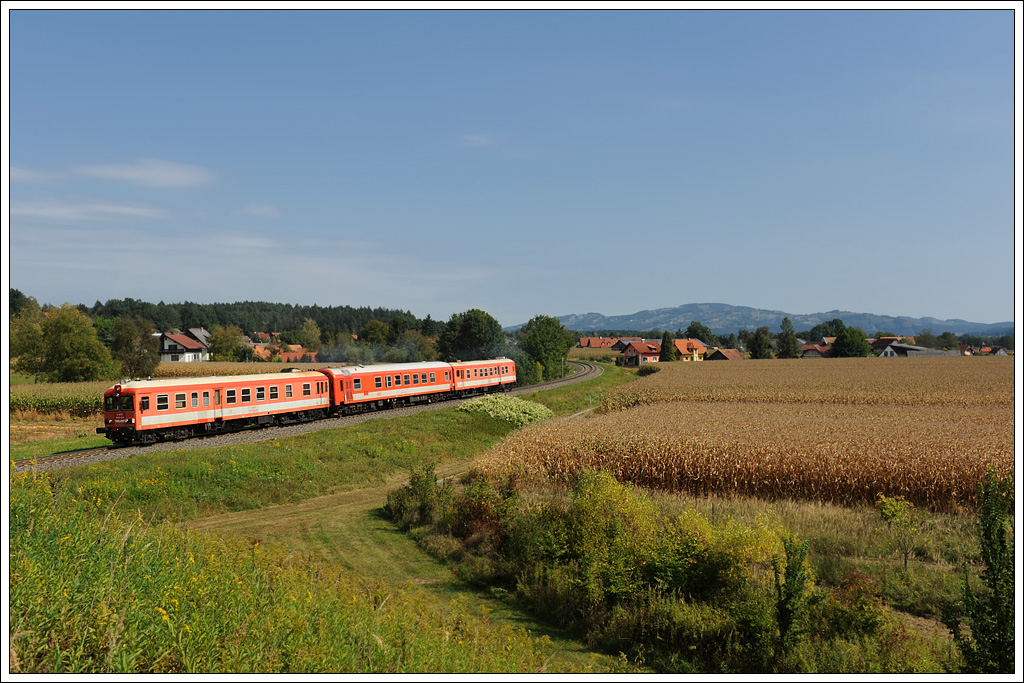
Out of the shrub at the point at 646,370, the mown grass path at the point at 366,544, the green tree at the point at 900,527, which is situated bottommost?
the mown grass path at the point at 366,544

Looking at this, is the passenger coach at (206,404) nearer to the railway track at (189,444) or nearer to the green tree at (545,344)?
the railway track at (189,444)

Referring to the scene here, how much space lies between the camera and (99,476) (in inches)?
749

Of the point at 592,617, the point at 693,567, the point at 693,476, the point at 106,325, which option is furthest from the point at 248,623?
the point at 106,325

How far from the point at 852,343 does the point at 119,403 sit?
119 m

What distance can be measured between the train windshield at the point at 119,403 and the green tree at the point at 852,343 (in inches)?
4625

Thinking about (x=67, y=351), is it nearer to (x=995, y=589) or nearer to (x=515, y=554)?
(x=515, y=554)

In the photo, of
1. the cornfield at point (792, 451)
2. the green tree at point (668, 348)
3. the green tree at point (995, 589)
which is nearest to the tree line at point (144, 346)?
the cornfield at point (792, 451)

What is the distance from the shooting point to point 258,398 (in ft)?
98.8

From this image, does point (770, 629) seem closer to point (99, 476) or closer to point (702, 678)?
point (702, 678)

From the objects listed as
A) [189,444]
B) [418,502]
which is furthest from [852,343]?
[189,444]

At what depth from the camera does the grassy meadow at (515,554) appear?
18.4 feet

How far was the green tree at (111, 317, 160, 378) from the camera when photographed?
209ft

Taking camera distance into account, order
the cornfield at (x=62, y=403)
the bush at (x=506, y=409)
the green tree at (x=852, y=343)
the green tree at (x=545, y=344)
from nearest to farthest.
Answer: the bush at (x=506, y=409) < the cornfield at (x=62, y=403) < the green tree at (x=545, y=344) < the green tree at (x=852, y=343)

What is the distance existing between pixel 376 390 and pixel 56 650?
110 ft
